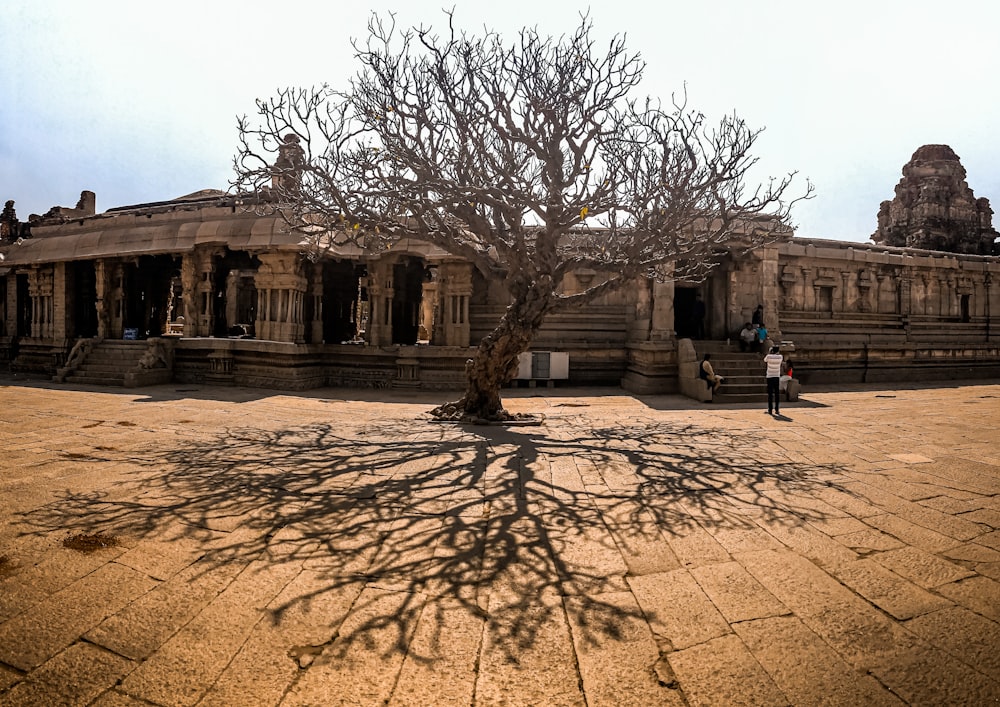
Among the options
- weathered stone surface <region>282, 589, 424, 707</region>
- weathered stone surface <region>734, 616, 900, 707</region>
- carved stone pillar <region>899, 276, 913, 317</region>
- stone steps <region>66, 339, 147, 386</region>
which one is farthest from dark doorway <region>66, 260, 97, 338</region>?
carved stone pillar <region>899, 276, 913, 317</region>

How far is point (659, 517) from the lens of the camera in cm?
403

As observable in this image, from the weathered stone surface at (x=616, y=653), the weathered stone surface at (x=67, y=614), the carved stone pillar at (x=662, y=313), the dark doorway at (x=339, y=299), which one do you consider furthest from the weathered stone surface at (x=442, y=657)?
the dark doorway at (x=339, y=299)

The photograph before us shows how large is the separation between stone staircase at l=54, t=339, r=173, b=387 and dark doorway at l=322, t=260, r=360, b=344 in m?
4.94

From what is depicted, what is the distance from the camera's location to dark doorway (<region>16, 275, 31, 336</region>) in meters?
18.8

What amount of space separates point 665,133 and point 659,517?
7565 mm

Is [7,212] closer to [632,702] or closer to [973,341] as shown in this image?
[632,702]

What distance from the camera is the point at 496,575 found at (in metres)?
3.05

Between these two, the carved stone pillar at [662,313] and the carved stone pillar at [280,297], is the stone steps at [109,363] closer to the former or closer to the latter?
the carved stone pillar at [280,297]

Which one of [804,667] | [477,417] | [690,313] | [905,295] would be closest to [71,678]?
[804,667]

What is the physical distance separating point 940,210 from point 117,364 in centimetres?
3681

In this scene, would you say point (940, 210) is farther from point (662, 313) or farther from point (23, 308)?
point (23, 308)

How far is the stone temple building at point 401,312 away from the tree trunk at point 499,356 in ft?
16.8

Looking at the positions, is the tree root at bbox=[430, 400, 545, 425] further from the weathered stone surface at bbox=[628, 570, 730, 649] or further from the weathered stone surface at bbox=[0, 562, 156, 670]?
the weathered stone surface at bbox=[0, 562, 156, 670]

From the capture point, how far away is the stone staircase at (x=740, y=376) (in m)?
12.0
